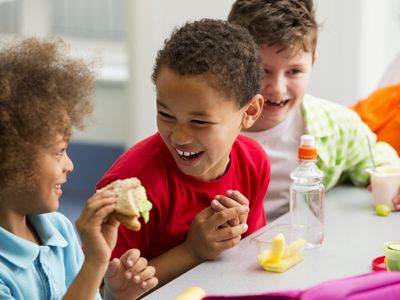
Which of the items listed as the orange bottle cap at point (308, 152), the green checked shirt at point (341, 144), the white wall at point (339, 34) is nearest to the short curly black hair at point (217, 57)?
the orange bottle cap at point (308, 152)

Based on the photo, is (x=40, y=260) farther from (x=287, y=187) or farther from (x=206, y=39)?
Result: (x=287, y=187)

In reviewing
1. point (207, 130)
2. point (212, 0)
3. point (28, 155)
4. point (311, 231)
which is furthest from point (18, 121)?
point (212, 0)

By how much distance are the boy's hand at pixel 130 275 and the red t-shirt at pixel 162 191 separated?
0.15 meters

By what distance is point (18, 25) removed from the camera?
4.27 metres

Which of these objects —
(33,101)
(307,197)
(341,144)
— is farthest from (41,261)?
(341,144)

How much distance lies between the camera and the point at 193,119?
55.9 inches

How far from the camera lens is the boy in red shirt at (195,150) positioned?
1.42 m

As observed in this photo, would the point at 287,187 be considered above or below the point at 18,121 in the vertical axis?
below

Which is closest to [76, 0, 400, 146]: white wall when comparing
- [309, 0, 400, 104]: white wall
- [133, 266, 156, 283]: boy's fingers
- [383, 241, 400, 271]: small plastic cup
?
[309, 0, 400, 104]: white wall

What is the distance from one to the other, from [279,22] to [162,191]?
510mm

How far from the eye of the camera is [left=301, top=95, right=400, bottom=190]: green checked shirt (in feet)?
6.42

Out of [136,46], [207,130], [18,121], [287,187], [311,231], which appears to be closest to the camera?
[18,121]

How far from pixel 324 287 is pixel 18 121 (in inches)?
19.2

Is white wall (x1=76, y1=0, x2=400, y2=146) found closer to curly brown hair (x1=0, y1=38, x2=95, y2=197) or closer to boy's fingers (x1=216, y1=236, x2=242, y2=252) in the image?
boy's fingers (x1=216, y1=236, x2=242, y2=252)
